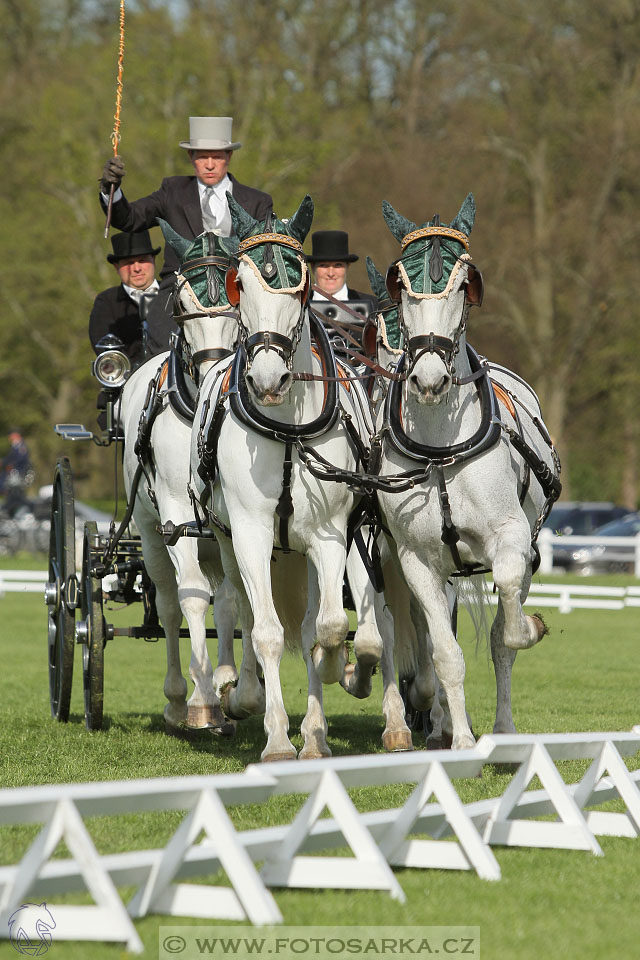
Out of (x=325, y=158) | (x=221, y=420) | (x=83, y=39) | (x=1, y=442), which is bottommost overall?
(x=1, y=442)

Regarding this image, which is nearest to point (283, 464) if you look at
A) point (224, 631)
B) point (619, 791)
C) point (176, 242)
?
point (176, 242)

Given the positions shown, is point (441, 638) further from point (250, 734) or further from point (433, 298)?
Answer: point (250, 734)

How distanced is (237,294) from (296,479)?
2.90 feet

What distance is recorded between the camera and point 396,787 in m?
6.06

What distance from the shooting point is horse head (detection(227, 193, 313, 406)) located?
226 inches

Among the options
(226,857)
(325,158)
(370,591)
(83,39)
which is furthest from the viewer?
(83,39)

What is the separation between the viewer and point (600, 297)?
30.8m

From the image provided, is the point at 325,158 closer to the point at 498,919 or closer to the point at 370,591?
the point at 370,591

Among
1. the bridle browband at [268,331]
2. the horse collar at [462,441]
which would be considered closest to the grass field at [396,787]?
the horse collar at [462,441]

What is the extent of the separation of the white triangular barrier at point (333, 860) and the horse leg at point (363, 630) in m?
2.32

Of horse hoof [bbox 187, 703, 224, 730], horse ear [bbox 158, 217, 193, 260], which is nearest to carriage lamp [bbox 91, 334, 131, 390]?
horse ear [bbox 158, 217, 193, 260]

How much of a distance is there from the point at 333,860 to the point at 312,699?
8.50ft

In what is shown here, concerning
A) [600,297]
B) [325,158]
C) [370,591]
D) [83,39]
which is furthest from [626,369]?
[370,591]

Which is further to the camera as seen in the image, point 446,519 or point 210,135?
point 210,135
